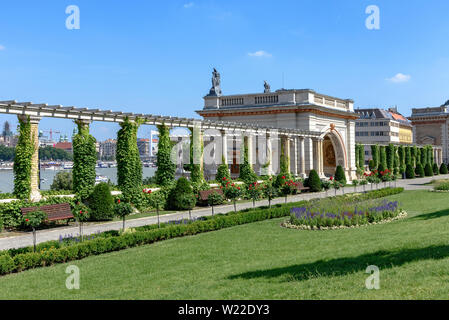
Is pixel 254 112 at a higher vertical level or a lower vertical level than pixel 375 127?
lower

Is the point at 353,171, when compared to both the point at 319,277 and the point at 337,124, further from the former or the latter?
the point at 319,277

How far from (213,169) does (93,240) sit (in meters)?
33.4

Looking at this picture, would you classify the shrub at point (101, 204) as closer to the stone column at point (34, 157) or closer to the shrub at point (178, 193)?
the stone column at point (34, 157)

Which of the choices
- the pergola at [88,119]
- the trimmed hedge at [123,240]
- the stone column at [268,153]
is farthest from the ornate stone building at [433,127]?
the trimmed hedge at [123,240]

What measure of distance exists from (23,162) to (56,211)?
2.62 m

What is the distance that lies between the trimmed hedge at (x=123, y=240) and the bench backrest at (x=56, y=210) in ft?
15.1

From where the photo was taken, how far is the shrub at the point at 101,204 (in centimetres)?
2157

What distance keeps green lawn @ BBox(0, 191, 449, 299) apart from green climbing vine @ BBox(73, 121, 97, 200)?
8197 millimetres

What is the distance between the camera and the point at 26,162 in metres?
19.8

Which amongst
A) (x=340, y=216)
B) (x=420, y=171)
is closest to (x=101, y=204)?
(x=340, y=216)

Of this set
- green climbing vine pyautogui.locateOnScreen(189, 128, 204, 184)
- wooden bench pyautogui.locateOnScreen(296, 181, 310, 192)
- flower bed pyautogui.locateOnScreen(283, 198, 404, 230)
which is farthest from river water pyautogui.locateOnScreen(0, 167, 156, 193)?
flower bed pyautogui.locateOnScreen(283, 198, 404, 230)

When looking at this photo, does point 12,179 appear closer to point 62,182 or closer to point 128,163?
point 62,182

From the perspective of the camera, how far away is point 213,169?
156 ft
